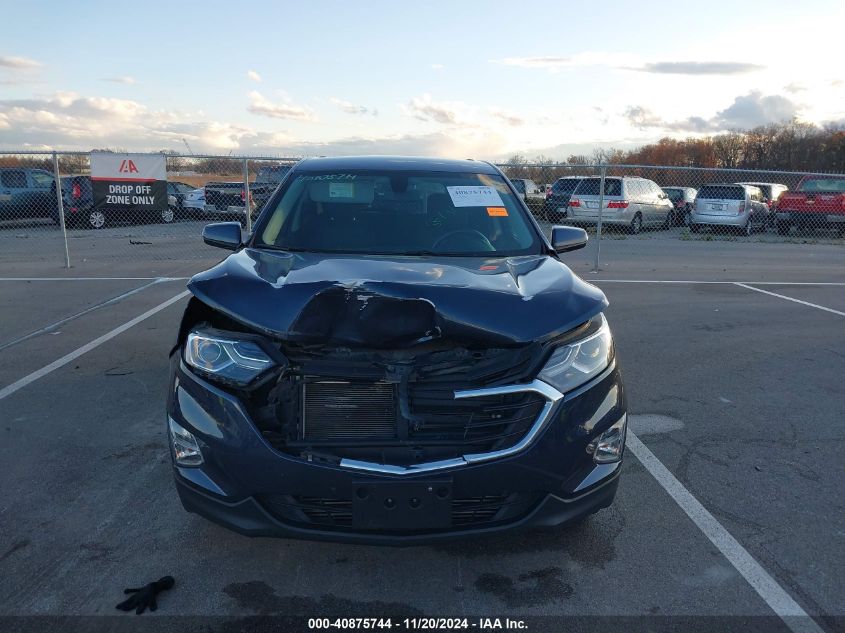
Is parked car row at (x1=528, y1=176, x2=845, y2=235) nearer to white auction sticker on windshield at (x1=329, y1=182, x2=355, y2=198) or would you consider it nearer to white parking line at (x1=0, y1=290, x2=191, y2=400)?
white parking line at (x1=0, y1=290, x2=191, y2=400)

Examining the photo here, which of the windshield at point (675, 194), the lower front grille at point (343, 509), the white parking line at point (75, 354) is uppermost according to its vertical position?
the windshield at point (675, 194)

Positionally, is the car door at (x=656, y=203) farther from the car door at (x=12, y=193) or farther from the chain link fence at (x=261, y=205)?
the car door at (x=12, y=193)

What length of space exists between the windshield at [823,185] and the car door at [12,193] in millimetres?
22236

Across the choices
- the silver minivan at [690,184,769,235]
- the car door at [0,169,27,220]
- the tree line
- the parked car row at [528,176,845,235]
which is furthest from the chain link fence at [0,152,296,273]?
the tree line

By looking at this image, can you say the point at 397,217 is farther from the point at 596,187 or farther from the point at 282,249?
the point at 596,187

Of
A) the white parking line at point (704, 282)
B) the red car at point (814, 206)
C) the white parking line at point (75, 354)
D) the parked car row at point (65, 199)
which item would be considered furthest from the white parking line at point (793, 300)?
the parked car row at point (65, 199)

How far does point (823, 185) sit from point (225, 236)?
20.8 metres

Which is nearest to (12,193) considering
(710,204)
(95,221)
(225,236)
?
(95,221)

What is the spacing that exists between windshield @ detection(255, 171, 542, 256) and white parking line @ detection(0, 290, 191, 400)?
2682 millimetres

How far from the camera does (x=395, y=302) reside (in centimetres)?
275

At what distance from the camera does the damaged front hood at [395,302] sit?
8.77 feet

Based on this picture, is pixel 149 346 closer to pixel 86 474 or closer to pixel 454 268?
pixel 86 474

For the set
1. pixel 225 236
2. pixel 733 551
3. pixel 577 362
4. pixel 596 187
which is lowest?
pixel 733 551

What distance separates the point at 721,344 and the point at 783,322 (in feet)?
5.53
